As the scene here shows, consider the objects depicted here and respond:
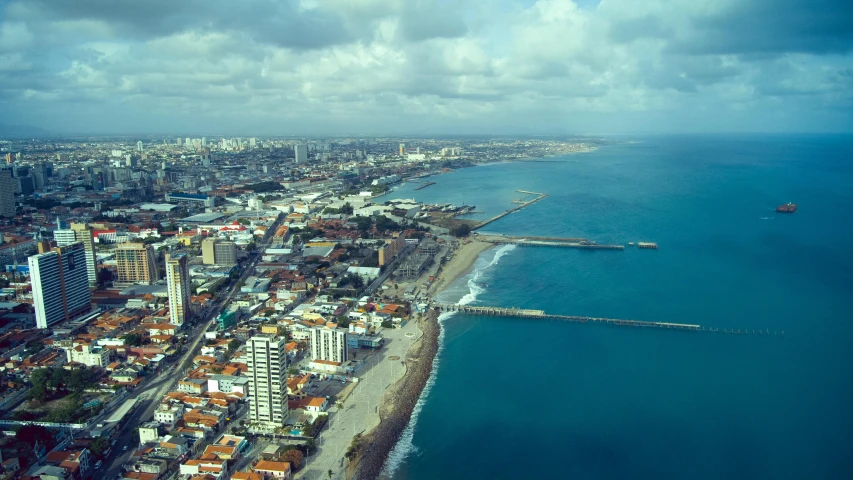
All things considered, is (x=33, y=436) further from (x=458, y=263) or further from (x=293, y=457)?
(x=458, y=263)

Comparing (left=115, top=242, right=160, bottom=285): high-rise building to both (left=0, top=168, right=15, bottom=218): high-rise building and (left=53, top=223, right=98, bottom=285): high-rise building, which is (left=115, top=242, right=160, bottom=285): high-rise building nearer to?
(left=53, top=223, right=98, bottom=285): high-rise building

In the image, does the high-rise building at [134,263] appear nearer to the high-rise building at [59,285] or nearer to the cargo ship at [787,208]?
the high-rise building at [59,285]

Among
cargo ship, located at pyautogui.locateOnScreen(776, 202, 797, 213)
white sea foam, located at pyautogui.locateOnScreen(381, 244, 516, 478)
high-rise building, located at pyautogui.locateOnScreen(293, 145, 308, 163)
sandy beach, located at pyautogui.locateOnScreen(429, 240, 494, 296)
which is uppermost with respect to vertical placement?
high-rise building, located at pyautogui.locateOnScreen(293, 145, 308, 163)

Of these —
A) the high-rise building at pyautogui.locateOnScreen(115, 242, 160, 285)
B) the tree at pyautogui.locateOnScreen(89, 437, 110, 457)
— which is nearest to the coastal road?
the tree at pyautogui.locateOnScreen(89, 437, 110, 457)

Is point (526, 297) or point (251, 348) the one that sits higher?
point (251, 348)

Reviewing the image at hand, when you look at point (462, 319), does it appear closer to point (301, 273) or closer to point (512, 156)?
point (301, 273)

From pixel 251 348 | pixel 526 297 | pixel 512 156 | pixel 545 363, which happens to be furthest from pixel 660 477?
pixel 512 156
